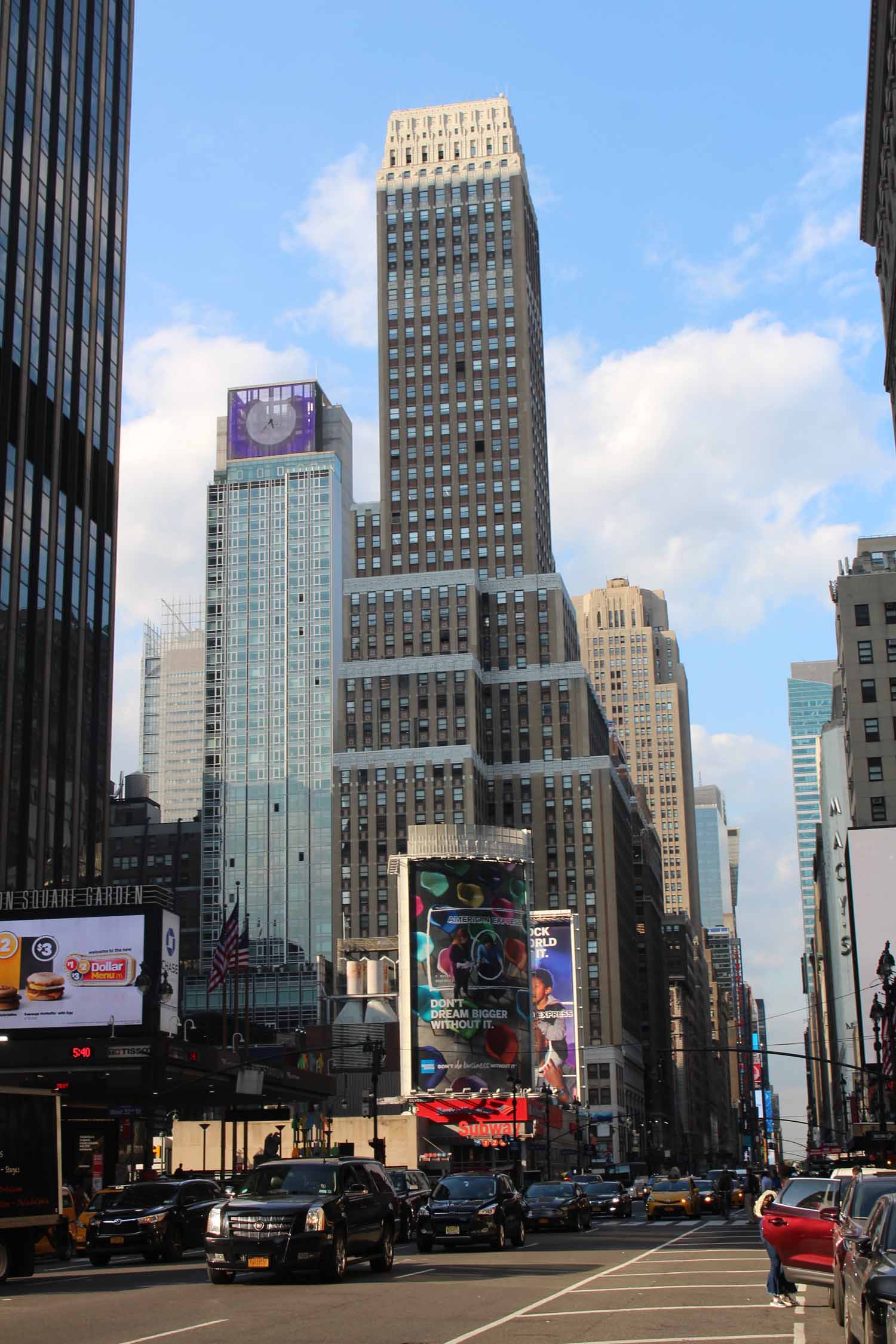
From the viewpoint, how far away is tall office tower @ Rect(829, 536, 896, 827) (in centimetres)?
11969

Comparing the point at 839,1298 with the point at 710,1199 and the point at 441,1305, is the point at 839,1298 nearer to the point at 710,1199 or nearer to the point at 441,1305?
the point at 441,1305

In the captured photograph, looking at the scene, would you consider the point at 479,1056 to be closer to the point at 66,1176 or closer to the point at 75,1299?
the point at 66,1176

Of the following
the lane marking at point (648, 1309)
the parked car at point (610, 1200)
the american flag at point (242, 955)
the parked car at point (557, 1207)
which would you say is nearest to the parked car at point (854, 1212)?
the lane marking at point (648, 1309)

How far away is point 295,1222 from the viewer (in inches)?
923

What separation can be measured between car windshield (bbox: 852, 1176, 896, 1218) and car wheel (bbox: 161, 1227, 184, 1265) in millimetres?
18748

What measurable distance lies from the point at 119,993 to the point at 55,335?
143 ft

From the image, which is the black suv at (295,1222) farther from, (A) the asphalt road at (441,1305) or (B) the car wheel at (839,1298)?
(B) the car wheel at (839,1298)

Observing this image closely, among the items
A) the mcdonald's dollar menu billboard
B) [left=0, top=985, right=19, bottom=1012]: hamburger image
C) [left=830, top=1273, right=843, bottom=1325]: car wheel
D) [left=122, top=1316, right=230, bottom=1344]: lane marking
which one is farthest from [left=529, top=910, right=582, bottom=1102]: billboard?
[left=122, top=1316, right=230, bottom=1344]: lane marking

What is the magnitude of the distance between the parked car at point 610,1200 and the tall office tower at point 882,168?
48.9 m

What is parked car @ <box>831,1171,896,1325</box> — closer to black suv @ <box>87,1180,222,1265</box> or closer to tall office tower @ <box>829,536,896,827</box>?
black suv @ <box>87,1180,222,1265</box>

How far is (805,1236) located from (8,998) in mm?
48172

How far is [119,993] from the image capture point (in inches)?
2485

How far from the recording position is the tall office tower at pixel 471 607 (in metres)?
167

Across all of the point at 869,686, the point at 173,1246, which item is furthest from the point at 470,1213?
the point at 869,686
